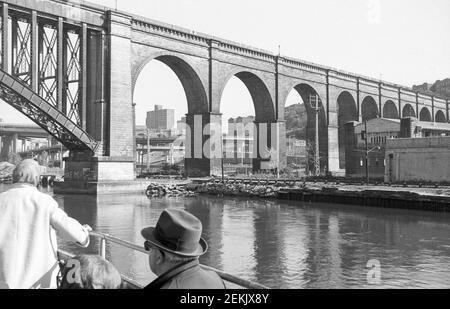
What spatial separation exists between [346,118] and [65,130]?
5248 centimetres

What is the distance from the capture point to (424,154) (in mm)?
45375

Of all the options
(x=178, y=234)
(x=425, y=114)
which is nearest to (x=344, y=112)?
(x=425, y=114)

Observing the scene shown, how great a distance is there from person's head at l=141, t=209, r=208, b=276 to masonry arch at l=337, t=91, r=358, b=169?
77448mm

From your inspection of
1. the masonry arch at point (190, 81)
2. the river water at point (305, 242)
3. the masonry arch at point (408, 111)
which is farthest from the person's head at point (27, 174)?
the masonry arch at point (408, 111)

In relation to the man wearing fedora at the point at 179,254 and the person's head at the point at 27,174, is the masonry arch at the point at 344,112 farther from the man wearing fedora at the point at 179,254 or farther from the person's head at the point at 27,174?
the man wearing fedora at the point at 179,254

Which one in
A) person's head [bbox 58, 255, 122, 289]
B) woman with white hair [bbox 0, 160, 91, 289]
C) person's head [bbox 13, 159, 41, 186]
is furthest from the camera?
person's head [bbox 13, 159, 41, 186]

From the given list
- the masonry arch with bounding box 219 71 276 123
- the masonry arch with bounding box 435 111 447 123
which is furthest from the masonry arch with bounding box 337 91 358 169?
the masonry arch with bounding box 435 111 447 123

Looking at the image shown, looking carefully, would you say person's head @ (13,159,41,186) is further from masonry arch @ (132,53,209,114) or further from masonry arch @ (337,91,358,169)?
masonry arch @ (337,91,358,169)

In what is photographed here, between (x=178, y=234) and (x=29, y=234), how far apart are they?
1.61 m

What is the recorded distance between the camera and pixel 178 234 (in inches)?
121

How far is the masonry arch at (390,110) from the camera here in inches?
3524

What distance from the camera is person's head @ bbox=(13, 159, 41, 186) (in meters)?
4.12
